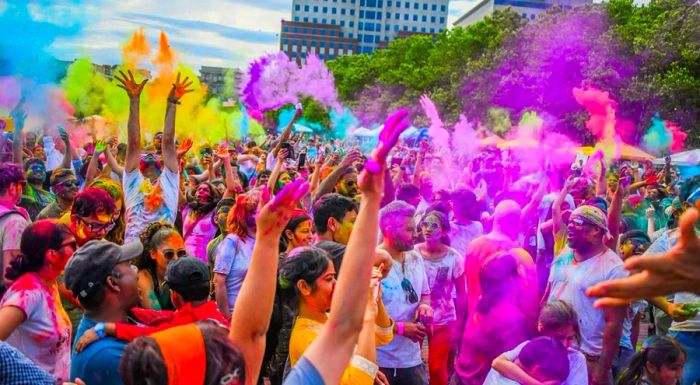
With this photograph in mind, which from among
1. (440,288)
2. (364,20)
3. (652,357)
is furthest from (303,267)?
(364,20)

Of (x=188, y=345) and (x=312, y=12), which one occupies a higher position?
(x=312, y=12)

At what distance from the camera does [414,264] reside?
498 cm

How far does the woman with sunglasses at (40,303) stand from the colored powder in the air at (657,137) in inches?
899

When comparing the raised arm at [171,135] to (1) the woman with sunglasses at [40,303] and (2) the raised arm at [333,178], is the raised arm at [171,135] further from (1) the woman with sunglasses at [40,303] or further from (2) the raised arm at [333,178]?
(1) the woman with sunglasses at [40,303]

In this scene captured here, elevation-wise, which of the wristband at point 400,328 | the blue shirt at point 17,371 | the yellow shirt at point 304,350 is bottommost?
the wristband at point 400,328

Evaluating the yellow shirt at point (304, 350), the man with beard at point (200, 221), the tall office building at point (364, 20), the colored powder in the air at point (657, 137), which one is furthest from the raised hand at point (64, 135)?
the tall office building at point (364, 20)

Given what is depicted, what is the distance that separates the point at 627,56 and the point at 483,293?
16.7 metres

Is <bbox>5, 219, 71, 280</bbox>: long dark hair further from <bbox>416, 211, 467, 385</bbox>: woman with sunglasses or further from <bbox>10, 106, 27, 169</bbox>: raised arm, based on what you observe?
<bbox>10, 106, 27, 169</bbox>: raised arm

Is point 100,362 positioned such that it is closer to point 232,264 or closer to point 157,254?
point 157,254

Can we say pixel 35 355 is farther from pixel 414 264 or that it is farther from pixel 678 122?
pixel 678 122

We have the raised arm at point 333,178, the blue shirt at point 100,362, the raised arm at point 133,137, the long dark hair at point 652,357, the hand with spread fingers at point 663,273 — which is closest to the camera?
the hand with spread fingers at point 663,273

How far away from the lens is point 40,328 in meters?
3.39

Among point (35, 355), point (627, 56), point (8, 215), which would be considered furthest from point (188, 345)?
point (627, 56)

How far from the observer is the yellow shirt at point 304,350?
2947 millimetres
